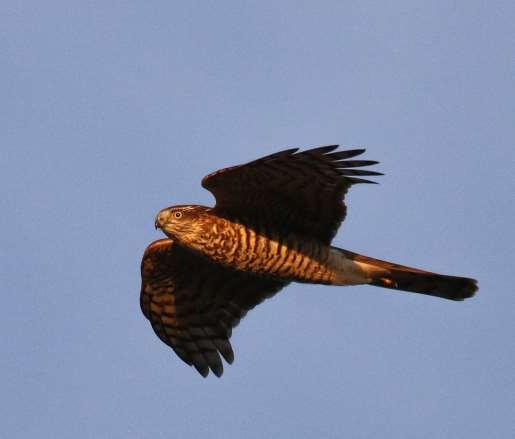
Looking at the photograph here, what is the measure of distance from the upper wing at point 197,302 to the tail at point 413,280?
114 centimetres

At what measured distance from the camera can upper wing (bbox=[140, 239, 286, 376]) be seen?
44.6 feet

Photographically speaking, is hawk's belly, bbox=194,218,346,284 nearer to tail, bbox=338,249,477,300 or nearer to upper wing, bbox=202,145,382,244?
upper wing, bbox=202,145,382,244

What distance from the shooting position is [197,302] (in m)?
13.9

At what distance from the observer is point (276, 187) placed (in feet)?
40.3

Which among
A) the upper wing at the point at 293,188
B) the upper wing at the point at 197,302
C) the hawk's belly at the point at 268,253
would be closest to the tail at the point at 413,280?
the hawk's belly at the point at 268,253

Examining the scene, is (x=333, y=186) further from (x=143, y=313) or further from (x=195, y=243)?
(x=143, y=313)

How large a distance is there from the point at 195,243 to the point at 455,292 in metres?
2.85

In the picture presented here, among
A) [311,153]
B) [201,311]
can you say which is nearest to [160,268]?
[201,311]

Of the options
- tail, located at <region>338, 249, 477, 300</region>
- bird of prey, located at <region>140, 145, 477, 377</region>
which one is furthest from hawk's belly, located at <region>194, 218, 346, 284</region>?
tail, located at <region>338, 249, 477, 300</region>

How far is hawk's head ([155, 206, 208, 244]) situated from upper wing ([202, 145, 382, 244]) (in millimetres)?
249

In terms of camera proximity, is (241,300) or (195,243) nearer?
(195,243)

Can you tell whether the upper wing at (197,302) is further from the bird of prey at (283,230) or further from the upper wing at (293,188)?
the upper wing at (293,188)

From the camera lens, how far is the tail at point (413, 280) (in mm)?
12703

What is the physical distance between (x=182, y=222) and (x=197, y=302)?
5.87 ft
